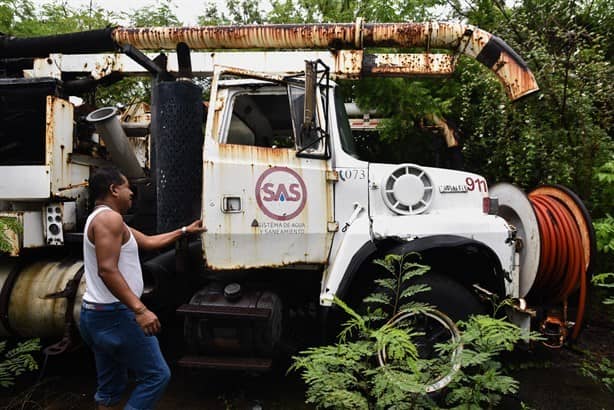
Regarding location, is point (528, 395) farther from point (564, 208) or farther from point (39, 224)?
point (39, 224)

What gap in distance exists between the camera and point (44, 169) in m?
3.22

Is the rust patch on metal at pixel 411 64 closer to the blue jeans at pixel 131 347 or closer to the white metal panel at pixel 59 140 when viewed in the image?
the white metal panel at pixel 59 140

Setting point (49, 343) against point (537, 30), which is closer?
point (49, 343)

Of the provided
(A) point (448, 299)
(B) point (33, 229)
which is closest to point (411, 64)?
(A) point (448, 299)

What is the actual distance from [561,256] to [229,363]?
280cm

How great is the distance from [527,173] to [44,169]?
197 inches

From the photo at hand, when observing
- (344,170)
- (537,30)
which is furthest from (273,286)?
(537,30)

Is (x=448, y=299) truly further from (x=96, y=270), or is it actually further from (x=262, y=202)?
(x=96, y=270)

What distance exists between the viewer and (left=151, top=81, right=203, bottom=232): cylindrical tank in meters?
3.13

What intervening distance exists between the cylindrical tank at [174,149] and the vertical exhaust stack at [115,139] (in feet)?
1.72

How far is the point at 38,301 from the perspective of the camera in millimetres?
3350

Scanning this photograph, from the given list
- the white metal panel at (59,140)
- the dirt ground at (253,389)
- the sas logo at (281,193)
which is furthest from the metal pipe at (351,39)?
the dirt ground at (253,389)

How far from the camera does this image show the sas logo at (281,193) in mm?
3094

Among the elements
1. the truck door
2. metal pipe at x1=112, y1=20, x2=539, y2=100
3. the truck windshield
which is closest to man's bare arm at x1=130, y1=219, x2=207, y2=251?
the truck door
